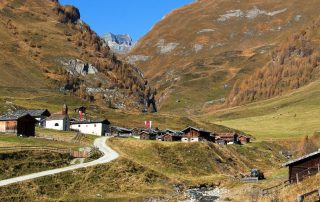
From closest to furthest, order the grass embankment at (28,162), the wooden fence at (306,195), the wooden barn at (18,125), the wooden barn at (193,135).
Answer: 1. the wooden fence at (306,195)
2. the grass embankment at (28,162)
3. the wooden barn at (18,125)
4. the wooden barn at (193,135)

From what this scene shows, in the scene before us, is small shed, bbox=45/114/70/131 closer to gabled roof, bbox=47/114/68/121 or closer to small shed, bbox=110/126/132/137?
gabled roof, bbox=47/114/68/121

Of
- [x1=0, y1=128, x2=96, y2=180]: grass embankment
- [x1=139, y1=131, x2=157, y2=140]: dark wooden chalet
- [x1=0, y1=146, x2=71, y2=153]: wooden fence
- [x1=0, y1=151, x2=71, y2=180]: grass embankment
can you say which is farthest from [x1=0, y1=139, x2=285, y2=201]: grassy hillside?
[x1=139, y1=131, x2=157, y2=140]: dark wooden chalet

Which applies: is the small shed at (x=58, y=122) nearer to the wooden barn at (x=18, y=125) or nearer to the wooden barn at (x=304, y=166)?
the wooden barn at (x=18, y=125)

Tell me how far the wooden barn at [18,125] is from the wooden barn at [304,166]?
60.8 metres

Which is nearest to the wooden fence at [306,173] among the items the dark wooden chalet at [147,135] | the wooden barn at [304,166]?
the wooden barn at [304,166]

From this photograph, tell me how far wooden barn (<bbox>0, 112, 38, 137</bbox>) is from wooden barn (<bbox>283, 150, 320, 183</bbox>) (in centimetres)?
6080

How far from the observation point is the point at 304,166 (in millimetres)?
63375

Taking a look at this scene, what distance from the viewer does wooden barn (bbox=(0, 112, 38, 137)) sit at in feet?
348

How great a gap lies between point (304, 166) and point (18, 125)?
6249cm

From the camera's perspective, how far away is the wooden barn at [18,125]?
Answer: 106 metres

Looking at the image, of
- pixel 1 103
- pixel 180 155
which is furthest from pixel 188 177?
pixel 1 103

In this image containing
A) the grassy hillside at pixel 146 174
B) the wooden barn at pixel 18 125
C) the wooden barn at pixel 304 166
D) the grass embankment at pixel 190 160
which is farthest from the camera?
the wooden barn at pixel 18 125

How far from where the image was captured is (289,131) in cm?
19300

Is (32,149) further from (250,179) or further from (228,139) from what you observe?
(228,139)
